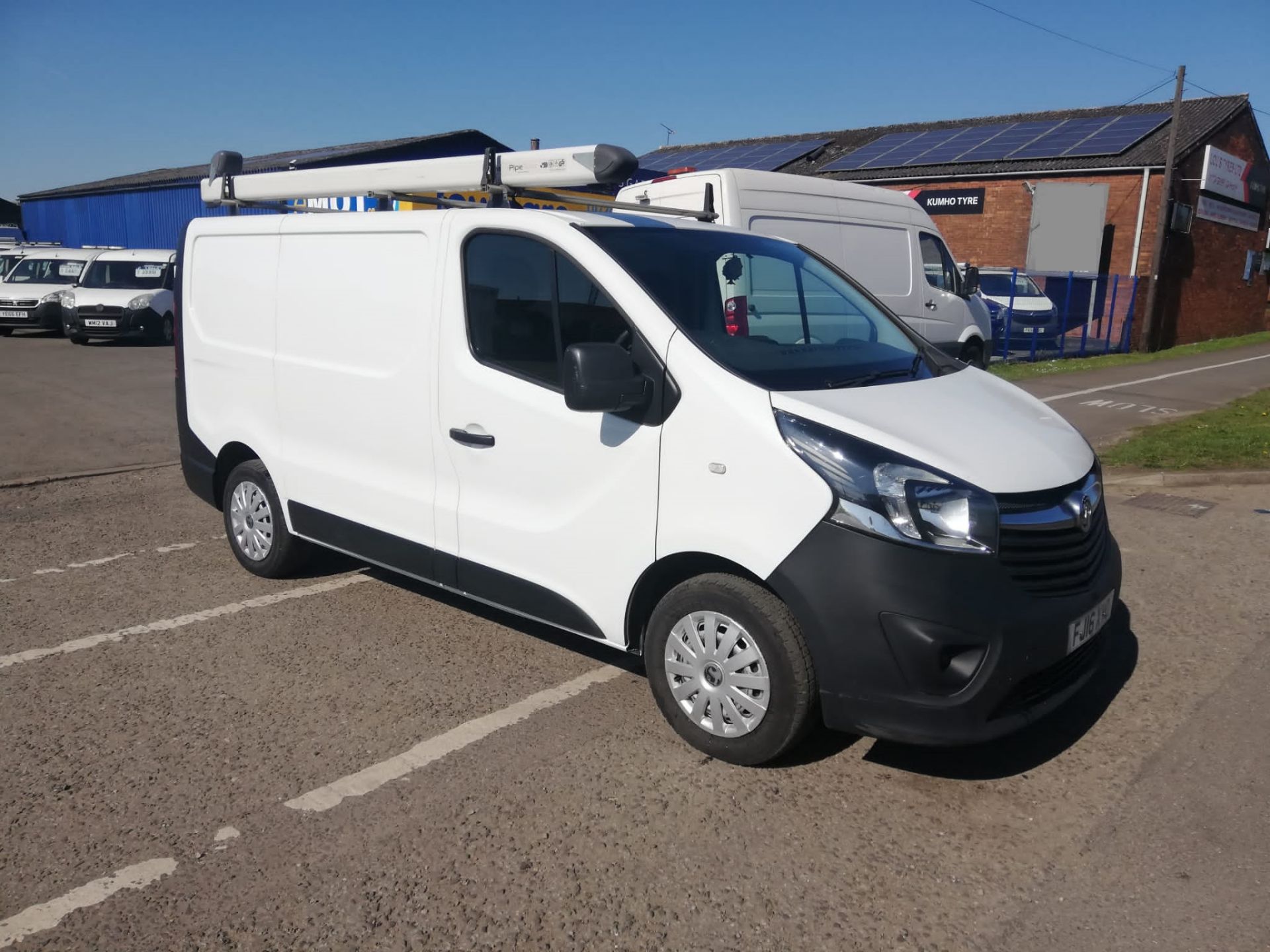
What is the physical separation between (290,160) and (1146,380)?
2325cm

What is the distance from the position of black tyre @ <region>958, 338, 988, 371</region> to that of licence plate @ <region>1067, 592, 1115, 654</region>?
8980 mm

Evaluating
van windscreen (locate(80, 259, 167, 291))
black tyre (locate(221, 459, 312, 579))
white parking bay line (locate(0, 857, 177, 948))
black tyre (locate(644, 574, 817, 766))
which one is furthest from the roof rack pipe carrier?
van windscreen (locate(80, 259, 167, 291))

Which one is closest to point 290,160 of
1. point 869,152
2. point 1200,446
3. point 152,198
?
point 152,198

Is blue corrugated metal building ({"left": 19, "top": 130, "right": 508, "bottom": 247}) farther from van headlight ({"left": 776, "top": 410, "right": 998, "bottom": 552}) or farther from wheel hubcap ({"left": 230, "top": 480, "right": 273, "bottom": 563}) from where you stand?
van headlight ({"left": 776, "top": 410, "right": 998, "bottom": 552})

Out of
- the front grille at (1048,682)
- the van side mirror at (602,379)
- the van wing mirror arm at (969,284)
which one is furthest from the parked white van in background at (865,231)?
the front grille at (1048,682)

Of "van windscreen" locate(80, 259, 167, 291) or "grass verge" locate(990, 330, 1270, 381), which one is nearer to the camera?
"grass verge" locate(990, 330, 1270, 381)

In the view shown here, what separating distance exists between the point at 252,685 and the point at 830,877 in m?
2.53

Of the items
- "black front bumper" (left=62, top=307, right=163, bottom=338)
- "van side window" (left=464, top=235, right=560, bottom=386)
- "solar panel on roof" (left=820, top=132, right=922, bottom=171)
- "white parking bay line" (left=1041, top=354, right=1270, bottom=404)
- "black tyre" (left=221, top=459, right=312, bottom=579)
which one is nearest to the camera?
"van side window" (left=464, top=235, right=560, bottom=386)

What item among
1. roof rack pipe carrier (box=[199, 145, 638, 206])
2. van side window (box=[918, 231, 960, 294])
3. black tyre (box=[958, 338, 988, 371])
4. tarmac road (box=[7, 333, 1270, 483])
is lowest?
tarmac road (box=[7, 333, 1270, 483])

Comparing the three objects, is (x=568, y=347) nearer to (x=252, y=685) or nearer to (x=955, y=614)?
(x=955, y=614)

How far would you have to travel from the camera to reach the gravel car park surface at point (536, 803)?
9.23 feet

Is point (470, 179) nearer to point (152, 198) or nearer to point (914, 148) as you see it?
point (914, 148)

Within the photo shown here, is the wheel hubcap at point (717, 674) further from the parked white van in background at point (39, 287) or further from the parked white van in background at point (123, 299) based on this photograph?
the parked white van in background at point (39, 287)

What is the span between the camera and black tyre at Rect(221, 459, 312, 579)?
5.43 meters
